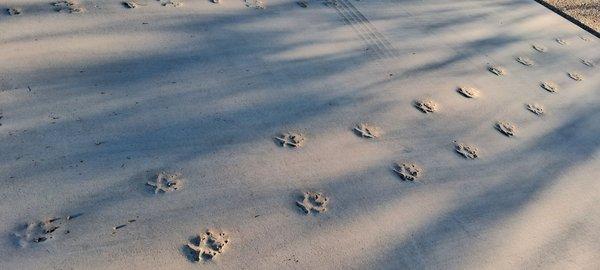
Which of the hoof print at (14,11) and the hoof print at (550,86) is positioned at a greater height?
the hoof print at (14,11)

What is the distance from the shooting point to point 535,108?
Answer: 3117mm

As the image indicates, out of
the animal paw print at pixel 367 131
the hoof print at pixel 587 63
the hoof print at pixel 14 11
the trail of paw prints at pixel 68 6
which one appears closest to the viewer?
the animal paw print at pixel 367 131

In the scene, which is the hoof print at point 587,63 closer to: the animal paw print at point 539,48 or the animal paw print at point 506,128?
the animal paw print at point 539,48

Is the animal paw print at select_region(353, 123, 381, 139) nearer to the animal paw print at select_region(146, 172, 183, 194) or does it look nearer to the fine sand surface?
the fine sand surface

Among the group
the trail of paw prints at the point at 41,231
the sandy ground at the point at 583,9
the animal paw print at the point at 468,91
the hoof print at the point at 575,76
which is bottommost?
the trail of paw prints at the point at 41,231

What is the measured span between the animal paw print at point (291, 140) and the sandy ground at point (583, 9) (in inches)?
142

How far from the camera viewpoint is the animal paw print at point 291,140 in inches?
93.3

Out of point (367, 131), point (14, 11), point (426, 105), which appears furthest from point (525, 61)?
point (14, 11)

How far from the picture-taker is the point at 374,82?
9.78 feet

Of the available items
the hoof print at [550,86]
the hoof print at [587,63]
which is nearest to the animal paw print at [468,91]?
the hoof print at [550,86]

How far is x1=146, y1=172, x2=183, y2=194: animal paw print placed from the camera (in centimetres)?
199

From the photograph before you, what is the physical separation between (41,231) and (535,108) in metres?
2.95

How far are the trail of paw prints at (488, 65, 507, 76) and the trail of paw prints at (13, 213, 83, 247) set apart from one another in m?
2.91

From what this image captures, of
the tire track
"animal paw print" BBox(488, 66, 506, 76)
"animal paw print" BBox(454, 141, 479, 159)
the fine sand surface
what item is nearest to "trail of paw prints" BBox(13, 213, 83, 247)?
the fine sand surface
